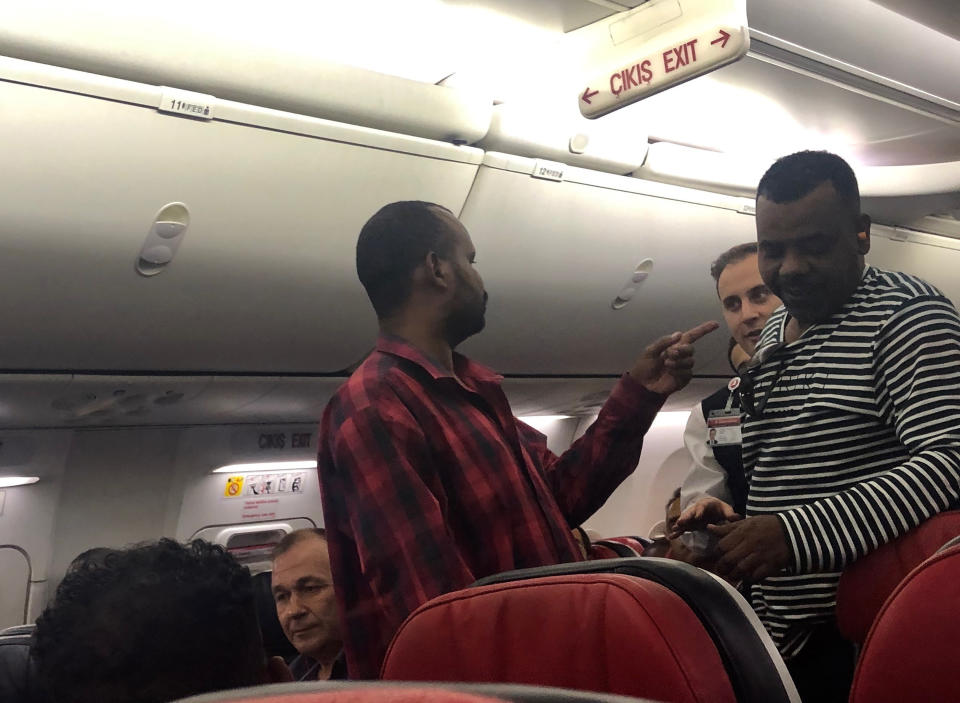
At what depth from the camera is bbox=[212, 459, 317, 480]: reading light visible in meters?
4.41

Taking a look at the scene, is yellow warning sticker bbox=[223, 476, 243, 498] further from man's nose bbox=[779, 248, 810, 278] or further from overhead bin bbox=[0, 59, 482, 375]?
man's nose bbox=[779, 248, 810, 278]

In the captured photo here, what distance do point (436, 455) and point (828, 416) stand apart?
2.18 ft

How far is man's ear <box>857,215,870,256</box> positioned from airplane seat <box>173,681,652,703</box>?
1149mm

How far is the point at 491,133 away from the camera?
2.74 metres

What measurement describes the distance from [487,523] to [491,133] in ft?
4.67

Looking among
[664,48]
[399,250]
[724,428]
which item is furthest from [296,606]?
[664,48]

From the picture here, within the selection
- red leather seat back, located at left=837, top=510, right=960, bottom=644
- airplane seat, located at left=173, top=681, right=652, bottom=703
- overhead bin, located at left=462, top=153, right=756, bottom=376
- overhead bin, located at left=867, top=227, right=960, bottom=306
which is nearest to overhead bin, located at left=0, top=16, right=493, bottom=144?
overhead bin, located at left=462, top=153, right=756, bottom=376

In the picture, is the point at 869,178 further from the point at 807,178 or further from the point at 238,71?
the point at 238,71

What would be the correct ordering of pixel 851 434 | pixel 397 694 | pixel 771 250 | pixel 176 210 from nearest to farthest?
pixel 397 694 → pixel 851 434 → pixel 771 250 → pixel 176 210

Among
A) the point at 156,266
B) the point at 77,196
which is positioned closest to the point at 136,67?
the point at 77,196

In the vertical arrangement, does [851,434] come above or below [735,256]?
below

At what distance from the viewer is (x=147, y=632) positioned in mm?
1125

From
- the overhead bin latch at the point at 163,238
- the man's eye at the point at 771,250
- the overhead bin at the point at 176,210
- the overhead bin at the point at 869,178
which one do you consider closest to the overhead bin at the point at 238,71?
the overhead bin at the point at 176,210

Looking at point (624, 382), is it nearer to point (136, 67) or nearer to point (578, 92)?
point (578, 92)
